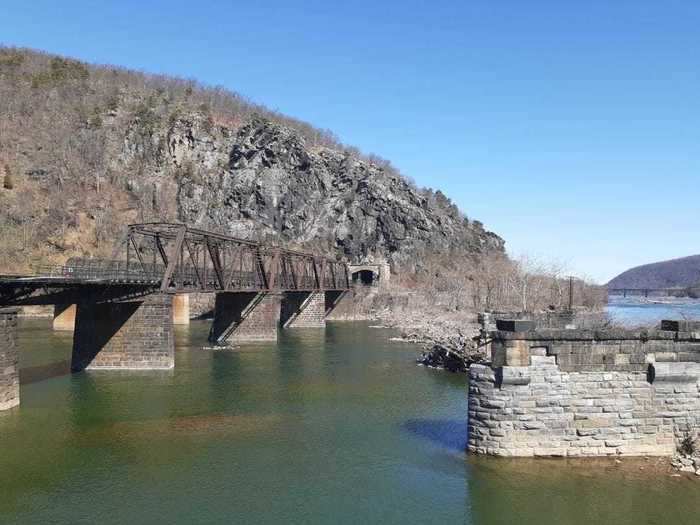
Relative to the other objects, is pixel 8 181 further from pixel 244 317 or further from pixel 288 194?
pixel 244 317

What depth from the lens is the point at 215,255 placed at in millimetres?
45844

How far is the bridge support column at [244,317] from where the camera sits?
53.5 metres

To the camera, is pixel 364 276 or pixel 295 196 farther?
pixel 364 276

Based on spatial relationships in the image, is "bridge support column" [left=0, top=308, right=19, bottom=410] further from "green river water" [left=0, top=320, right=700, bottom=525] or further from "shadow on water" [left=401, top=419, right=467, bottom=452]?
"shadow on water" [left=401, top=419, right=467, bottom=452]

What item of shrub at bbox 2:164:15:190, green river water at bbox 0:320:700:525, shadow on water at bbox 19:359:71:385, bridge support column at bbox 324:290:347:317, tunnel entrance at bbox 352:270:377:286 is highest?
shrub at bbox 2:164:15:190

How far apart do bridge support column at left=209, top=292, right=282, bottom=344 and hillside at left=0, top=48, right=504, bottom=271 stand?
50.8m

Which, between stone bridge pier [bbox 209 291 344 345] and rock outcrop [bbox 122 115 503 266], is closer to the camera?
stone bridge pier [bbox 209 291 344 345]

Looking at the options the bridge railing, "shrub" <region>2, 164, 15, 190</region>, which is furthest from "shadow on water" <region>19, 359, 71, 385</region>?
"shrub" <region>2, 164, 15, 190</region>

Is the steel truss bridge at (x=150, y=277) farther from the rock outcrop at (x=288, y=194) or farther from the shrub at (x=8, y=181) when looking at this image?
the shrub at (x=8, y=181)

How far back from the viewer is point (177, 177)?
115750 mm

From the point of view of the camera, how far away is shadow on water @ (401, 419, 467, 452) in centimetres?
2092

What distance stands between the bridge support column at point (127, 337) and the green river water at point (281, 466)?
3.13m

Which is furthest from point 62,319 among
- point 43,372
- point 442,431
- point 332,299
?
point 442,431

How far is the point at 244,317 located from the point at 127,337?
1823 centimetres
